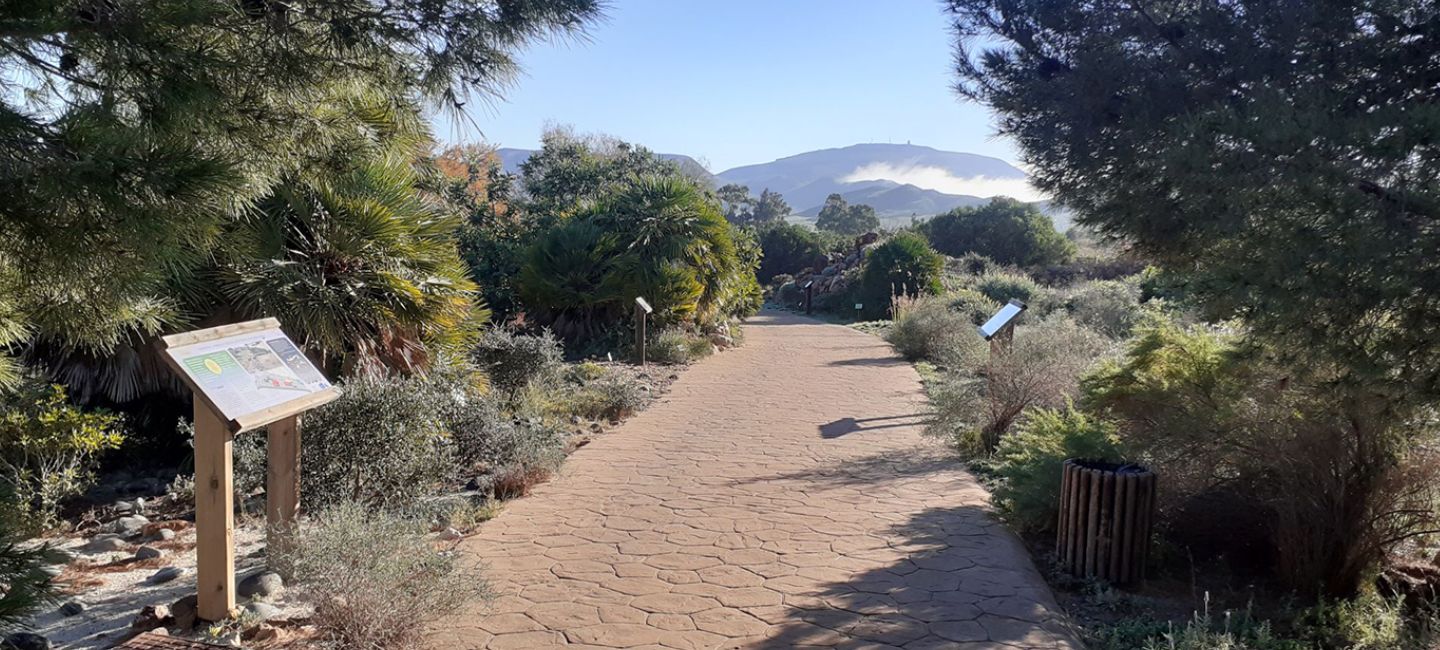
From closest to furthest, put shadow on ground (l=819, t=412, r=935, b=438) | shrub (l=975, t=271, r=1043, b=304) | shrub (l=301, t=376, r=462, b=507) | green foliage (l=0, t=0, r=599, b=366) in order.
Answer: green foliage (l=0, t=0, r=599, b=366)
shrub (l=301, t=376, r=462, b=507)
shadow on ground (l=819, t=412, r=935, b=438)
shrub (l=975, t=271, r=1043, b=304)

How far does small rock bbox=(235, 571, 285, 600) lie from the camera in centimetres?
457

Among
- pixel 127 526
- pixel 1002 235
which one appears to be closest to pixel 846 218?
pixel 1002 235

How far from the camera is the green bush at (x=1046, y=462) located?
5.79 metres

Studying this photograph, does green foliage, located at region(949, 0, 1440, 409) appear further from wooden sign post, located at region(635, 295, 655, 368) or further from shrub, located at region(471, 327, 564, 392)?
wooden sign post, located at region(635, 295, 655, 368)

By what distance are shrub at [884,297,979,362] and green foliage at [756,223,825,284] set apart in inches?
1120

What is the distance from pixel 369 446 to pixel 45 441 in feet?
6.50

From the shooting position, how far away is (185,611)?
418cm

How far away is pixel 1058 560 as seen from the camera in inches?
217

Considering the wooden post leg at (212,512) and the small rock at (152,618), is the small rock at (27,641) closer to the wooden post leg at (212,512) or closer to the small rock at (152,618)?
the small rock at (152,618)

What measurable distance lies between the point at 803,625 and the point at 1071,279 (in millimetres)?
29412

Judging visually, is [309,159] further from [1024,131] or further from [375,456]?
[1024,131]

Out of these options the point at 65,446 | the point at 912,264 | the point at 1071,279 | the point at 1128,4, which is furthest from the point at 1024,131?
the point at 1071,279

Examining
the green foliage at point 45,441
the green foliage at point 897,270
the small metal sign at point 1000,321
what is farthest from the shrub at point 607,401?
the green foliage at point 897,270

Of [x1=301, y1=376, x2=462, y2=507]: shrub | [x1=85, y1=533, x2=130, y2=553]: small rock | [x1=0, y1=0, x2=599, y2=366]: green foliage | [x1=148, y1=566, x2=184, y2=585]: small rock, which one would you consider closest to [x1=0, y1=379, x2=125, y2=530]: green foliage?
[x1=85, y1=533, x2=130, y2=553]: small rock
